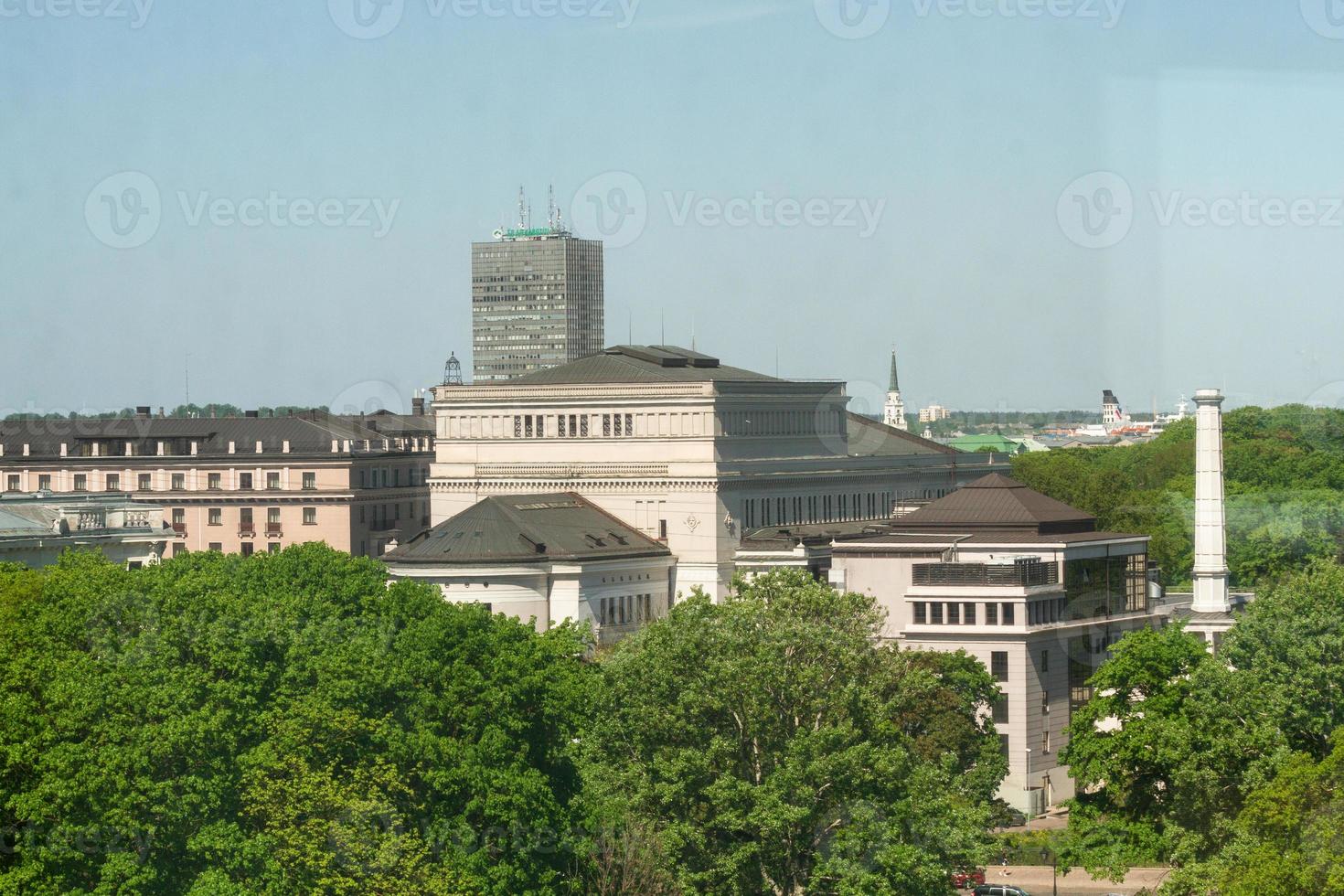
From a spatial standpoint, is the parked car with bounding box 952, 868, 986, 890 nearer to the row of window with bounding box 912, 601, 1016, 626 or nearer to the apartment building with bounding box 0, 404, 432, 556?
the row of window with bounding box 912, 601, 1016, 626

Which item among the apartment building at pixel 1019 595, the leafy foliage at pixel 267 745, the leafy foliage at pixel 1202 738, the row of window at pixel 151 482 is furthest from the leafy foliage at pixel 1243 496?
the leafy foliage at pixel 267 745

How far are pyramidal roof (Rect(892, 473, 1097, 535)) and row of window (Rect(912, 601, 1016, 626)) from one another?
8033mm

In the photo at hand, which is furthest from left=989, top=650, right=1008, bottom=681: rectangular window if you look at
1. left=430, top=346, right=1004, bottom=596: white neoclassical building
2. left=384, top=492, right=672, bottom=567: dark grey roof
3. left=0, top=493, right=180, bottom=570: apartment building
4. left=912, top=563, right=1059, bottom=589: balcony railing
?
left=0, top=493, right=180, bottom=570: apartment building

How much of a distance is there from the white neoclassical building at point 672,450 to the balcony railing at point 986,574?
25230 mm

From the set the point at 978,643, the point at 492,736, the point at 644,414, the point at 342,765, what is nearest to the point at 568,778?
the point at 492,736

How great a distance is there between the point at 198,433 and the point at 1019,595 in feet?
246

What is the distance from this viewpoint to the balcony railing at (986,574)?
100 m

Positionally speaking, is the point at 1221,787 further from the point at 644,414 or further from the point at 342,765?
the point at 644,414

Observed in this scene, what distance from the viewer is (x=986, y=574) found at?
329ft

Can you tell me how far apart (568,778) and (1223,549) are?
45.0 metres

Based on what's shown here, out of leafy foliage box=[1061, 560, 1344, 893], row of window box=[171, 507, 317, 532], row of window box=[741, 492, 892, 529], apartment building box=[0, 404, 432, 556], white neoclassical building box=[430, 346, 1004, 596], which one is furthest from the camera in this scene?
row of window box=[171, 507, 317, 532]

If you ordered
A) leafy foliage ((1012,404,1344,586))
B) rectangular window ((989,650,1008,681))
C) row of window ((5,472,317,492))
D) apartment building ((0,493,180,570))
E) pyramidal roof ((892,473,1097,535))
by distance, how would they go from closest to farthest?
rectangular window ((989,650,1008,681)), apartment building ((0,493,180,570)), pyramidal roof ((892,473,1097,535)), leafy foliage ((1012,404,1344,586)), row of window ((5,472,317,492))

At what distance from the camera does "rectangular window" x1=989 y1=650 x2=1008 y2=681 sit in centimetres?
9800

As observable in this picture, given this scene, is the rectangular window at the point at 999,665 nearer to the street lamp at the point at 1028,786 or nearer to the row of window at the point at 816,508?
the street lamp at the point at 1028,786
